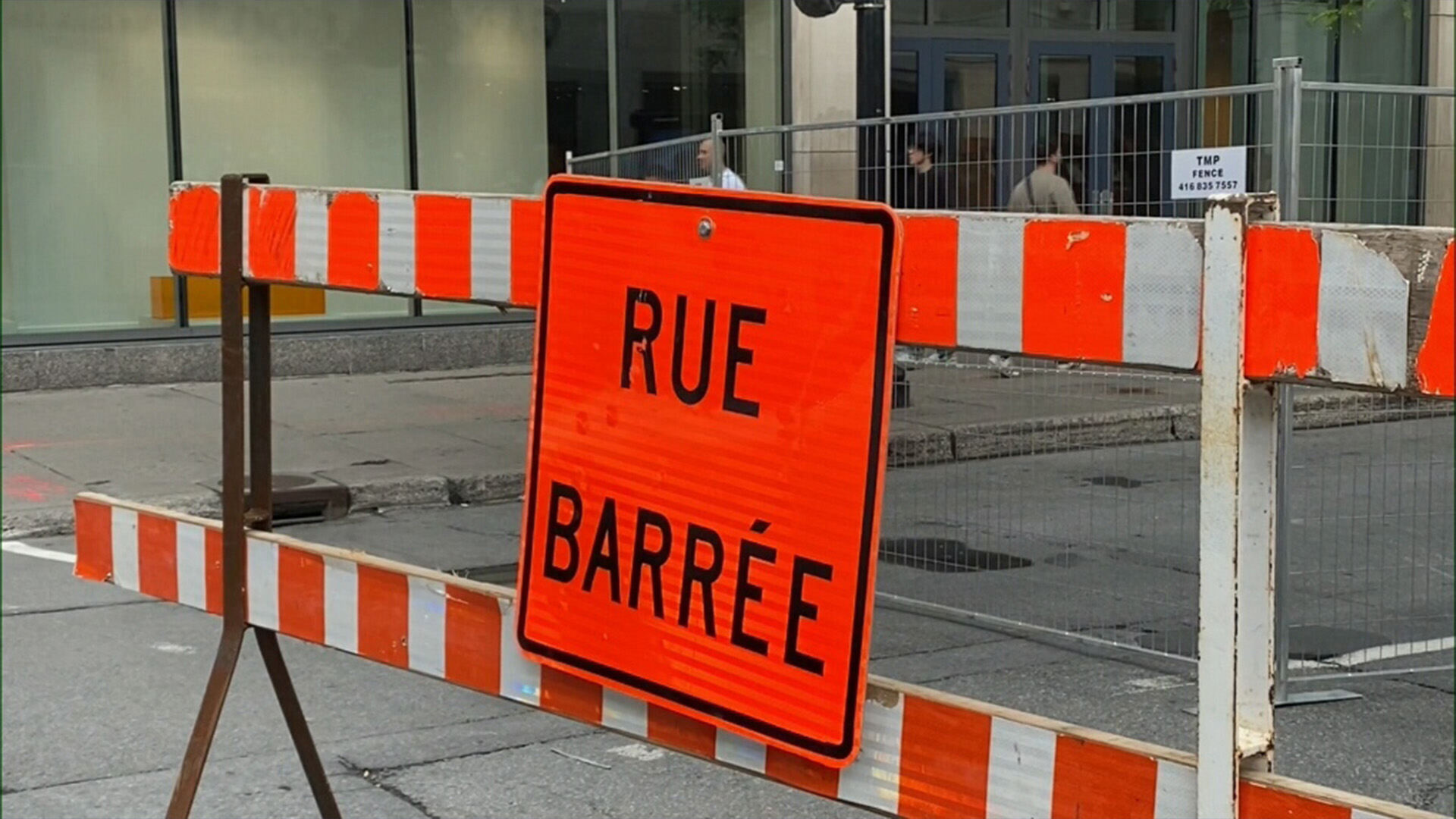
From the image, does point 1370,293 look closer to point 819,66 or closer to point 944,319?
point 944,319

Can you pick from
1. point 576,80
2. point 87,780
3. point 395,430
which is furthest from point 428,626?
point 576,80

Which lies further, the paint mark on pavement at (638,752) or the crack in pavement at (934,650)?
the crack in pavement at (934,650)

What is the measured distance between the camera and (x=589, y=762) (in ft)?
17.5

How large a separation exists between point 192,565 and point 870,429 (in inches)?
77.2

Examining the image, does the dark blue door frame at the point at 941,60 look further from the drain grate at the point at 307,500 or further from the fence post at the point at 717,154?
the drain grate at the point at 307,500

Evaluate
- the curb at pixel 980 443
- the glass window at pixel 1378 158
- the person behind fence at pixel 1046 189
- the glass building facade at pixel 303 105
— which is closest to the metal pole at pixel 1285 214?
the curb at pixel 980 443

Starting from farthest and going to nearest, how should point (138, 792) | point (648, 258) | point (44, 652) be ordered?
point (44, 652) → point (138, 792) → point (648, 258)

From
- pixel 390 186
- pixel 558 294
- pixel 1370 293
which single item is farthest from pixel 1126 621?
pixel 390 186

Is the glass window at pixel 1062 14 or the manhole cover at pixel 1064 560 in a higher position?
the glass window at pixel 1062 14

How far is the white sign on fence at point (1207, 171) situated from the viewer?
6754mm

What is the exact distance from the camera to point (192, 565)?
155 inches

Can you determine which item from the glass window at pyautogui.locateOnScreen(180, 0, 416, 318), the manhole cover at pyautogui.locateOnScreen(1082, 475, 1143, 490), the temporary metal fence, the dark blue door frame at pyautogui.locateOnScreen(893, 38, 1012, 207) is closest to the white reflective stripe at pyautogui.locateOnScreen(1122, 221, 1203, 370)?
the temporary metal fence

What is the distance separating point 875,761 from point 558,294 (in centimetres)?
106

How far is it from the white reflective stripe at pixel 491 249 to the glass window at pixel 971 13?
47.1 feet
